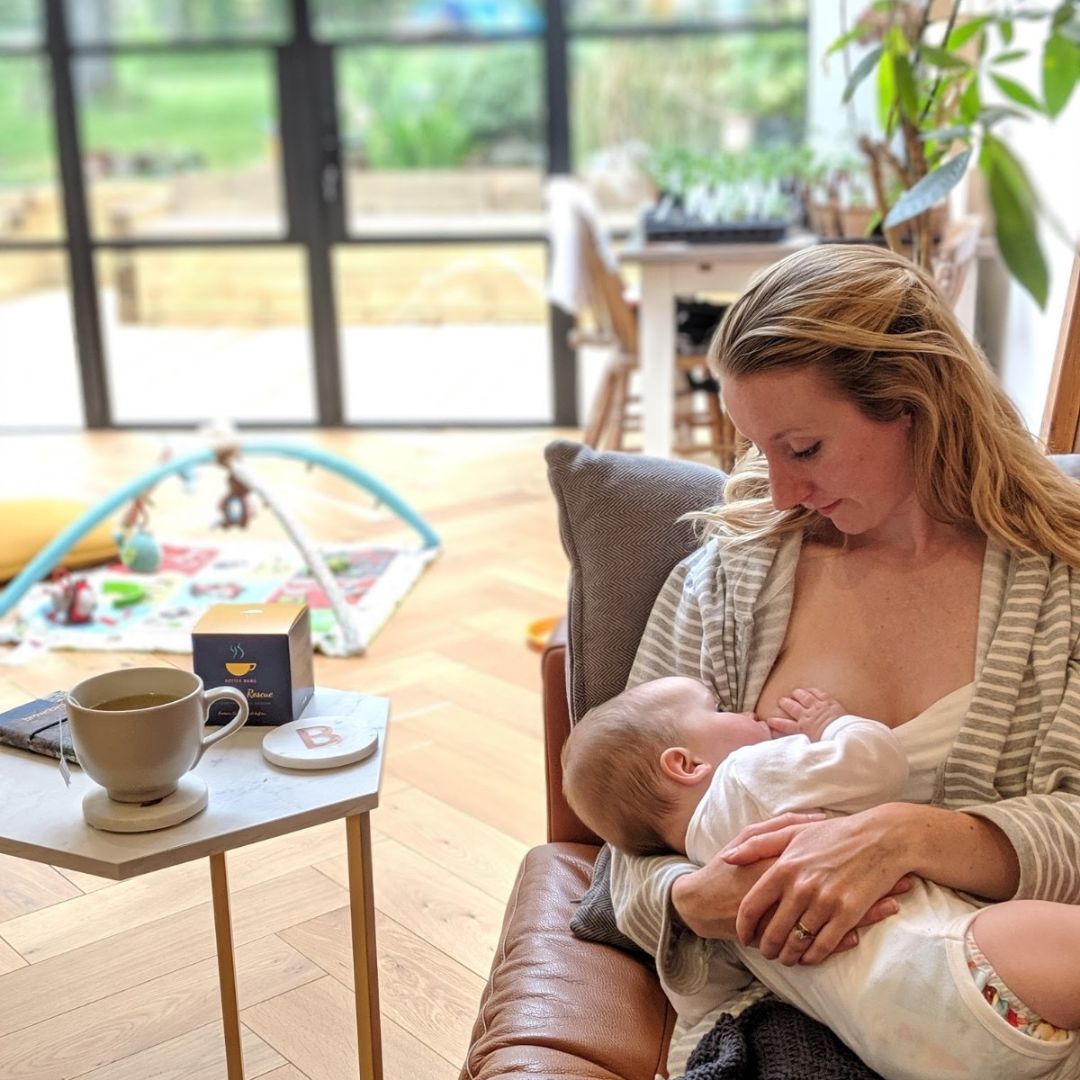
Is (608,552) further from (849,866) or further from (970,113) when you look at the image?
(970,113)

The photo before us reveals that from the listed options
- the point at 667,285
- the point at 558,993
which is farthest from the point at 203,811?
the point at 667,285

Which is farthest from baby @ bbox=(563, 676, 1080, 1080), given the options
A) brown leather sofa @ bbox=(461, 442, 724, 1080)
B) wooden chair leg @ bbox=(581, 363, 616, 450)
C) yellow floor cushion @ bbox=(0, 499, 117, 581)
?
wooden chair leg @ bbox=(581, 363, 616, 450)

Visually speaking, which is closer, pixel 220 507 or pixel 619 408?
pixel 220 507

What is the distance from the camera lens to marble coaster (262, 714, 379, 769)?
1.40m

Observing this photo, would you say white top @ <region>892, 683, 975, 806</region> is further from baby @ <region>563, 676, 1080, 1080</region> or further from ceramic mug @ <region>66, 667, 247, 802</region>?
ceramic mug @ <region>66, 667, 247, 802</region>

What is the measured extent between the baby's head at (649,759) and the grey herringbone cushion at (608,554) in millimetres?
115

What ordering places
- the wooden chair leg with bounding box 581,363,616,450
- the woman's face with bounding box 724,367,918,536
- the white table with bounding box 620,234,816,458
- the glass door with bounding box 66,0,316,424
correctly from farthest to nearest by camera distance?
the glass door with bounding box 66,0,316,424 < the wooden chair leg with bounding box 581,363,616,450 < the white table with bounding box 620,234,816,458 < the woman's face with bounding box 724,367,918,536

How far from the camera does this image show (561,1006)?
1.41 metres

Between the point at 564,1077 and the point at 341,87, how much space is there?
4.78 metres

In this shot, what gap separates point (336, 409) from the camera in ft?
19.0

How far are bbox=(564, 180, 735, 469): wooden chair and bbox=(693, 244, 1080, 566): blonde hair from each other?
2857 mm

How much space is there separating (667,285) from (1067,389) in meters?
2.50

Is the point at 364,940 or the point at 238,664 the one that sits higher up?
the point at 238,664

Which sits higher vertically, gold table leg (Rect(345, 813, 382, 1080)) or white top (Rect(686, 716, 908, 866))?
white top (Rect(686, 716, 908, 866))
